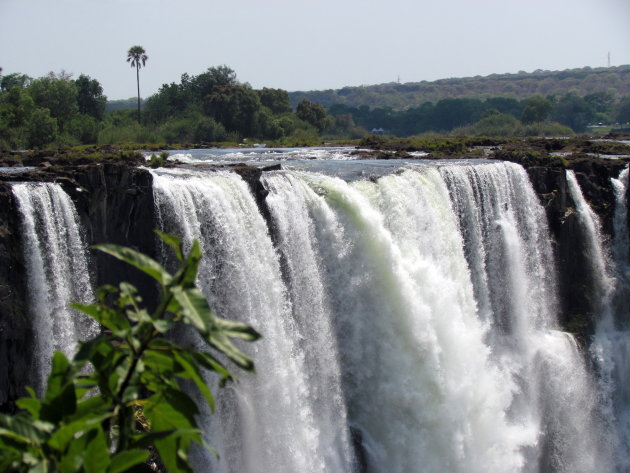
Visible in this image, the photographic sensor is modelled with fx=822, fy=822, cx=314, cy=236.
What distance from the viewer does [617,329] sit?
25531mm

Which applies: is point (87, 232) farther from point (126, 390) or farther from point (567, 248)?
point (567, 248)

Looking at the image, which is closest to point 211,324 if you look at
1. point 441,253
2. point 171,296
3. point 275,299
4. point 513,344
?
point 171,296

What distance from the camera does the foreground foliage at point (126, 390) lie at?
2.88 metres

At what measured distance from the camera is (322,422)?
16.2 meters

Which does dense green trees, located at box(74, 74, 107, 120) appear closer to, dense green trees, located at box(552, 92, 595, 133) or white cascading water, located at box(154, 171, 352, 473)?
white cascading water, located at box(154, 171, 352, 473)

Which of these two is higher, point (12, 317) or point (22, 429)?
point (22, 429)

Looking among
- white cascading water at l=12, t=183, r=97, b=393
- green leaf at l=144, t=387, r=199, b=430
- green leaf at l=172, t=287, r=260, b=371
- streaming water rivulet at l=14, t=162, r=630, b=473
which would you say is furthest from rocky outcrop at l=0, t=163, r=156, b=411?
green leaf at l=172, t=287, r=260, b=371

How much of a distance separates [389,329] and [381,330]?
0.66 ft

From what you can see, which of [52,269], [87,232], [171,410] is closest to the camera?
[171,410]

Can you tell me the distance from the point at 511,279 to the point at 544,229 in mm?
2682

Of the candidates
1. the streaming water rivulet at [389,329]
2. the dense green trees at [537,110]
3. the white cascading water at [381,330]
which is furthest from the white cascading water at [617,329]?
the dense green trees at [537,110]

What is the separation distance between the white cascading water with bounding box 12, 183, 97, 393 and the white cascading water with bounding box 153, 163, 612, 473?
6.05 ft

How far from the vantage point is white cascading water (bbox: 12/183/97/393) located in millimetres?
12562

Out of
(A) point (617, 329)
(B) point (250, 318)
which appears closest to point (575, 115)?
(A) point (617, 329)
